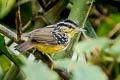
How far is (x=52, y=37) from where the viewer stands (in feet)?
8.12

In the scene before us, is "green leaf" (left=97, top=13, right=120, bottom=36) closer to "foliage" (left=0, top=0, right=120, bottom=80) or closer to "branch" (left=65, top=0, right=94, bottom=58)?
"foliage" (left=0, top=0, right=120, bottom=80)

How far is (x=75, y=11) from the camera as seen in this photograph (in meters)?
2.14

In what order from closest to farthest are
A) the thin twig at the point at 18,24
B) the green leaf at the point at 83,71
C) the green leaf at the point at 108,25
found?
the green leaf at the point at 83,71
the thin twig at the point at 18,24
the green leaf at the point at 108,25

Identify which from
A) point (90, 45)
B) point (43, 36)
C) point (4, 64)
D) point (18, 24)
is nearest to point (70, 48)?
point (43, 36)

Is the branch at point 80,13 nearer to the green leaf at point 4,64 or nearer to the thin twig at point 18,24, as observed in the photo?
the green leaf at point 4,64

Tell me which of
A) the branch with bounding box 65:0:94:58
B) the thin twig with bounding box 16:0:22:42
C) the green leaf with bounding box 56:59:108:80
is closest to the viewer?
the green leaf with bounding box 56:59:108:80

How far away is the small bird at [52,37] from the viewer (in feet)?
7.19

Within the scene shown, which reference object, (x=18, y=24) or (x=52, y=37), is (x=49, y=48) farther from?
(x=18, y=24)

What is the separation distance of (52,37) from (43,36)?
0.41 feet

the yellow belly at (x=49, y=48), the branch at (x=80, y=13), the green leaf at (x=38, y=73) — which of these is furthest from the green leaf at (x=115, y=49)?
the yellow belly at (x=49, y=48)

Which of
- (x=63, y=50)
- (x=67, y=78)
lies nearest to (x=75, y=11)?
(x=63, y=50)

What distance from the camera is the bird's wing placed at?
7.30ft

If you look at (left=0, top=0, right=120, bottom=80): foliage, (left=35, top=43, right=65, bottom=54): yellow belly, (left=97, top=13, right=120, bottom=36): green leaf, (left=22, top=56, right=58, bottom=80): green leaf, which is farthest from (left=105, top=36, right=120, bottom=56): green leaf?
(left=97, top=13, right=120, bottom=36): green leaf

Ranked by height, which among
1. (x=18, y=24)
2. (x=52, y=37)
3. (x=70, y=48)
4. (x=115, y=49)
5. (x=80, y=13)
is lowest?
(x=52, y=37)
